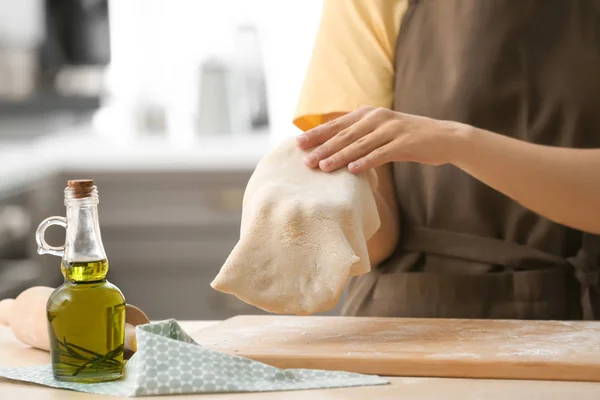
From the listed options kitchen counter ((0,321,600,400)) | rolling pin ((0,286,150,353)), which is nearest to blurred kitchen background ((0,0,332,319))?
rolling pin ((0,286,150,353))

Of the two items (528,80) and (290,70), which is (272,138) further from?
(528,80)

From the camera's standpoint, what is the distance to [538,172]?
1.07 meters

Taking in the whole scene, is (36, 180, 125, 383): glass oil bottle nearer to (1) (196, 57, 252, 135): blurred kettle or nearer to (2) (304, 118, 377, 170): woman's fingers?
(2) (304, 118, 377, 170): woman's fingers

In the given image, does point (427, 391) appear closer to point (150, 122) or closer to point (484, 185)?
point (484, 185)

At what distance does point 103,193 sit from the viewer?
2559 mm

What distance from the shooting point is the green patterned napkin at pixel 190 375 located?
719 mm

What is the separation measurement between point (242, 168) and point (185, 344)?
1.76m

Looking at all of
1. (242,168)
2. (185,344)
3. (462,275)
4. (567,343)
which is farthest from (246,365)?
(242,168)

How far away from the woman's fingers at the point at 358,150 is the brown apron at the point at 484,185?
10.7 inches

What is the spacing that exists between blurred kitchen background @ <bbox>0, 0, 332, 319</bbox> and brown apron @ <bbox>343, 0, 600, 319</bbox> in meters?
1.26

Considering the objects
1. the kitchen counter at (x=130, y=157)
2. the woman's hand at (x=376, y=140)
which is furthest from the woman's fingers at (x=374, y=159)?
the kitchen counter at (x=130, y=157)

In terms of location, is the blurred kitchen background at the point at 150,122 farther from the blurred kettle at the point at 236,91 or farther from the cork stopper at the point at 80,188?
the cork stopper at the point at 80,188

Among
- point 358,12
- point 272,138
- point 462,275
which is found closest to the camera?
point 462,275

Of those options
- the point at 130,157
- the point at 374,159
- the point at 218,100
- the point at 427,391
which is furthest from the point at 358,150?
the point at 218,100
